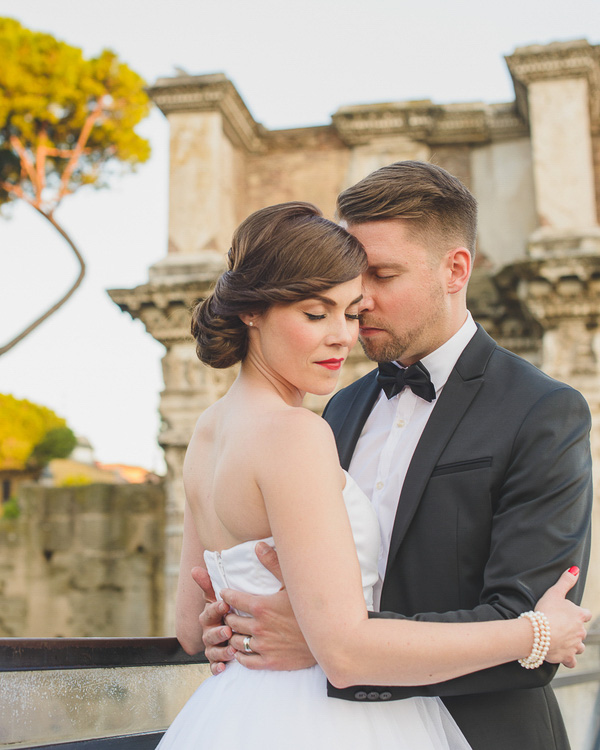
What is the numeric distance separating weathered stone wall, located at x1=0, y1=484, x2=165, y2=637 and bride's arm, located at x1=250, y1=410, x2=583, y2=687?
829 centimetres

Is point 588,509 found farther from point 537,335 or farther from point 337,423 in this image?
point 537,335

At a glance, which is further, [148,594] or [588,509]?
[148,594]

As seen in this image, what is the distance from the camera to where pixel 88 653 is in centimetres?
209

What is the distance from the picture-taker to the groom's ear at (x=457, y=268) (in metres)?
2.17

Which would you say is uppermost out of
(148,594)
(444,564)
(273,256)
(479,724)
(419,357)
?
(273,256)

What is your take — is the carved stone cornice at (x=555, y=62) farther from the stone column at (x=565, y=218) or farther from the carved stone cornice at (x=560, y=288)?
the carved stone cornice at (x=560, y=288)

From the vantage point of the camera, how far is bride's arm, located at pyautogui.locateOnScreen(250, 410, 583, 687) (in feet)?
4.89

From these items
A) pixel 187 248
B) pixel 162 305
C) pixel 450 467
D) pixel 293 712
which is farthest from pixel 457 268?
pixel 187 248

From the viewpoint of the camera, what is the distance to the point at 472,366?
6.56 ft

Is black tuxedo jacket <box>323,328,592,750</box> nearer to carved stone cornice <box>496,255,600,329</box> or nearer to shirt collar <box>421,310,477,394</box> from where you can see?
shirt collar <box>421,310,477,394</box>

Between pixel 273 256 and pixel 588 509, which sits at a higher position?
pixel 273 256

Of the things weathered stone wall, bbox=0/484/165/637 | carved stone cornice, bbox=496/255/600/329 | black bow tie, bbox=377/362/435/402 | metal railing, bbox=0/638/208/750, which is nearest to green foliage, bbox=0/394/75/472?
weathered stone wall, bbox=0/484/165/637

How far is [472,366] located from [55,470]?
97.2ft

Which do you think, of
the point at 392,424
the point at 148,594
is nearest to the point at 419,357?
the point at 392,424
